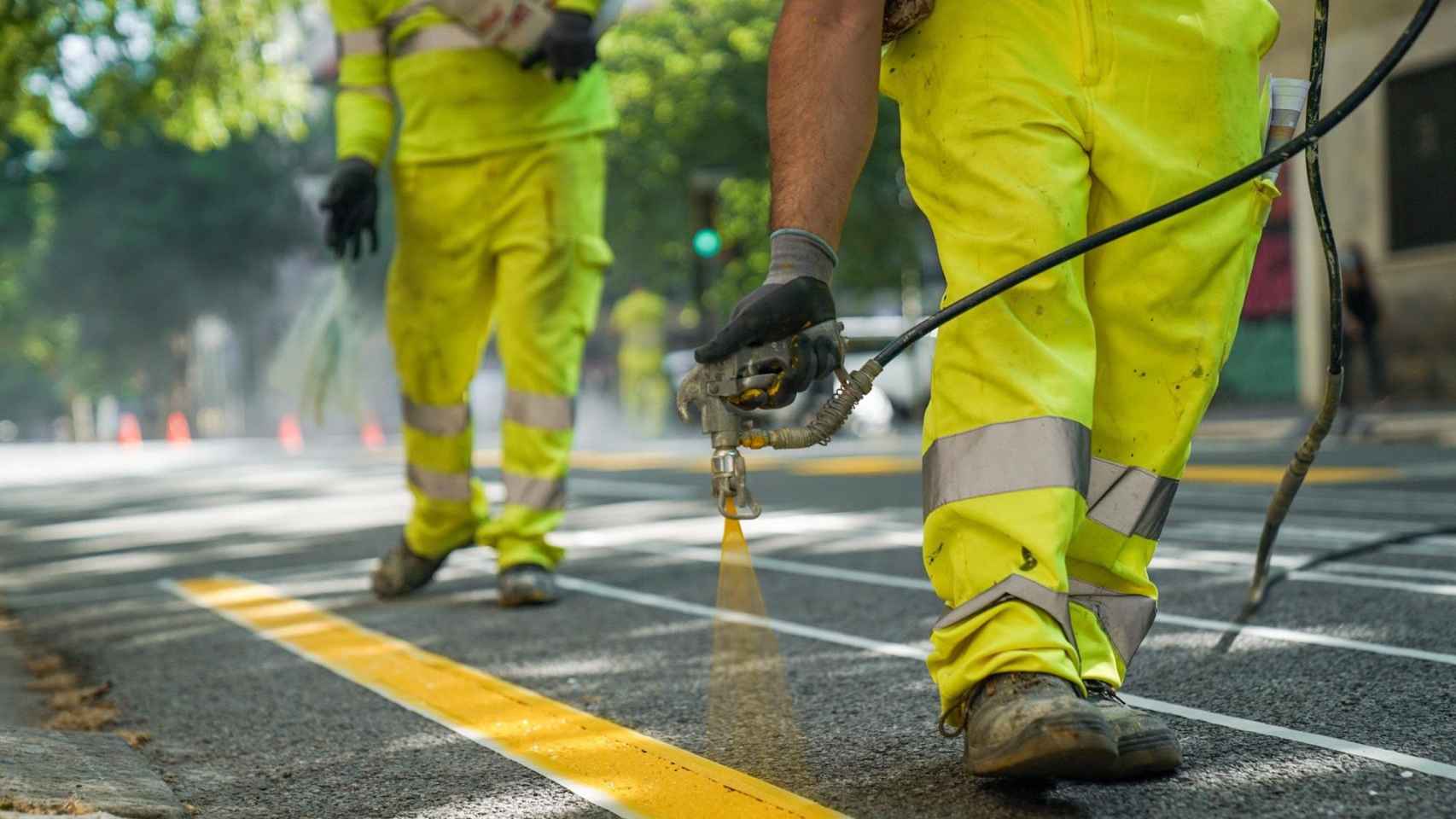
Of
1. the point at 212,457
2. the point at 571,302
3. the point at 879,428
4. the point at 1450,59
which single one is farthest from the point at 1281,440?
the point at 212,457

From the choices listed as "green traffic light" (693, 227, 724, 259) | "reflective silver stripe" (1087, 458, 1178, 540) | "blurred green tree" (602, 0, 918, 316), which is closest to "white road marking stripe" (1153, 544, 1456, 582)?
"reflective silver stripe" (1087, 458, 1178, 540)

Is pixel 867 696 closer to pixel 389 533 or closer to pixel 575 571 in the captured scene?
pixel 575 571

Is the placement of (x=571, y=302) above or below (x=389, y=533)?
above

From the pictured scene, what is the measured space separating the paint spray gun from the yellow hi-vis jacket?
2826mm

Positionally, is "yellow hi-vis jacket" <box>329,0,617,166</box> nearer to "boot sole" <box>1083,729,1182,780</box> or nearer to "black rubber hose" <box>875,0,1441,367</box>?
"black rubber hose" <box>875,0,1441,367</box>

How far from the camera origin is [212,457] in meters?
23.0

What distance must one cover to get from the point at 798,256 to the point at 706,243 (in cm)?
1616

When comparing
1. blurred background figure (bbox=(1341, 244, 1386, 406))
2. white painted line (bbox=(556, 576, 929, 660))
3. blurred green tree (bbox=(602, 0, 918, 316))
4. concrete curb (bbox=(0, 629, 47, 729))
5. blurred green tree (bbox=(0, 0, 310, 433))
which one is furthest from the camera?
blurred green tree (bbox=(0, 0, 310, 433))

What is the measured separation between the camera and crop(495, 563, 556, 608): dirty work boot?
4938 mm

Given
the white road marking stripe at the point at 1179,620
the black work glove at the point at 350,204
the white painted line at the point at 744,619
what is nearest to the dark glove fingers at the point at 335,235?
the black work glove at the point at 350,204

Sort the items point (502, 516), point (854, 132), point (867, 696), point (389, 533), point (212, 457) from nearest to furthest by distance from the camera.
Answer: point (854, 132) → point (867, 696) → point (502, 516) → point (389, 533) → point (212, 457)

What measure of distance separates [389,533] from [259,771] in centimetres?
501

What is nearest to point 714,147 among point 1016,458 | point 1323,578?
point 1323,578

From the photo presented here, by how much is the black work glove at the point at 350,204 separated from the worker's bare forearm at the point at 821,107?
2.68 meters
